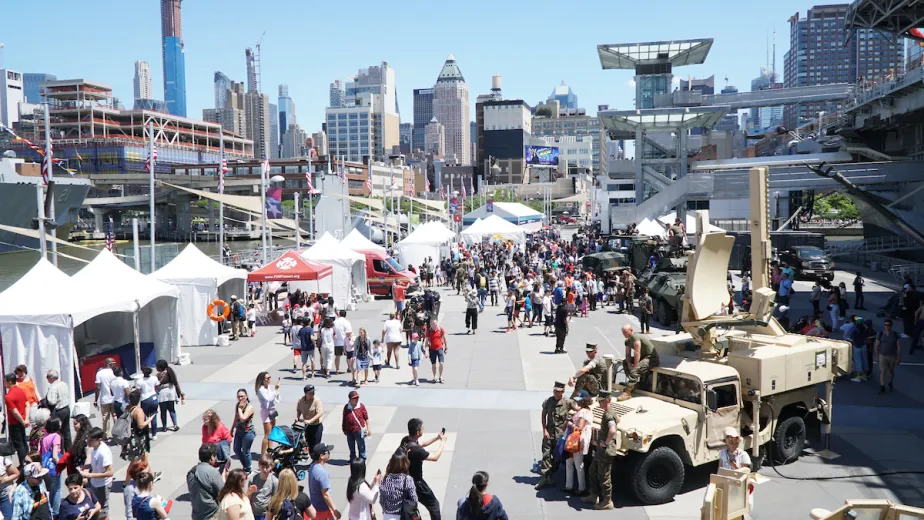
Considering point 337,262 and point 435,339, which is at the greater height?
point 337,262

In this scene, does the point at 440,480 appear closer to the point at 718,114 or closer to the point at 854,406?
the point at 854,406

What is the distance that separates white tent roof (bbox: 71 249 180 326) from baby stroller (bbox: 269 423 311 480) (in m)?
6.42

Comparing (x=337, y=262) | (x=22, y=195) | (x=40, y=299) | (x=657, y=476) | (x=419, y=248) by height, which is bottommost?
(x=657, y=476)

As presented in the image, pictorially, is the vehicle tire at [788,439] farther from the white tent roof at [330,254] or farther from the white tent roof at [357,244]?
the white tent roof at [357,244]

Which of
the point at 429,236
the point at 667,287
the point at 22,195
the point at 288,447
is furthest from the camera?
the point at 22,195

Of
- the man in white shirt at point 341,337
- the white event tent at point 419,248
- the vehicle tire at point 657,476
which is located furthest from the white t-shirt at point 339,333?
the white event tent at point 419,248

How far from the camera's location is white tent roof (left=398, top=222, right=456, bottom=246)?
122 ft

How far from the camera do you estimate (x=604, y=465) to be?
9.20 m

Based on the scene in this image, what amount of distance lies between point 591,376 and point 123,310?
10.3 meters

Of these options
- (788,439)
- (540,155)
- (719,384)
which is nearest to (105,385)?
(719,384)

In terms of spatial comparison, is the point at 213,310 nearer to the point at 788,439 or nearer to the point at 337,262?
the point at 337,262

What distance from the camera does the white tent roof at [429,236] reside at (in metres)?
37.2

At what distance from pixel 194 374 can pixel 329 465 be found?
296 inches

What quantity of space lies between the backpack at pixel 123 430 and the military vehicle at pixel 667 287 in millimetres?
15478
